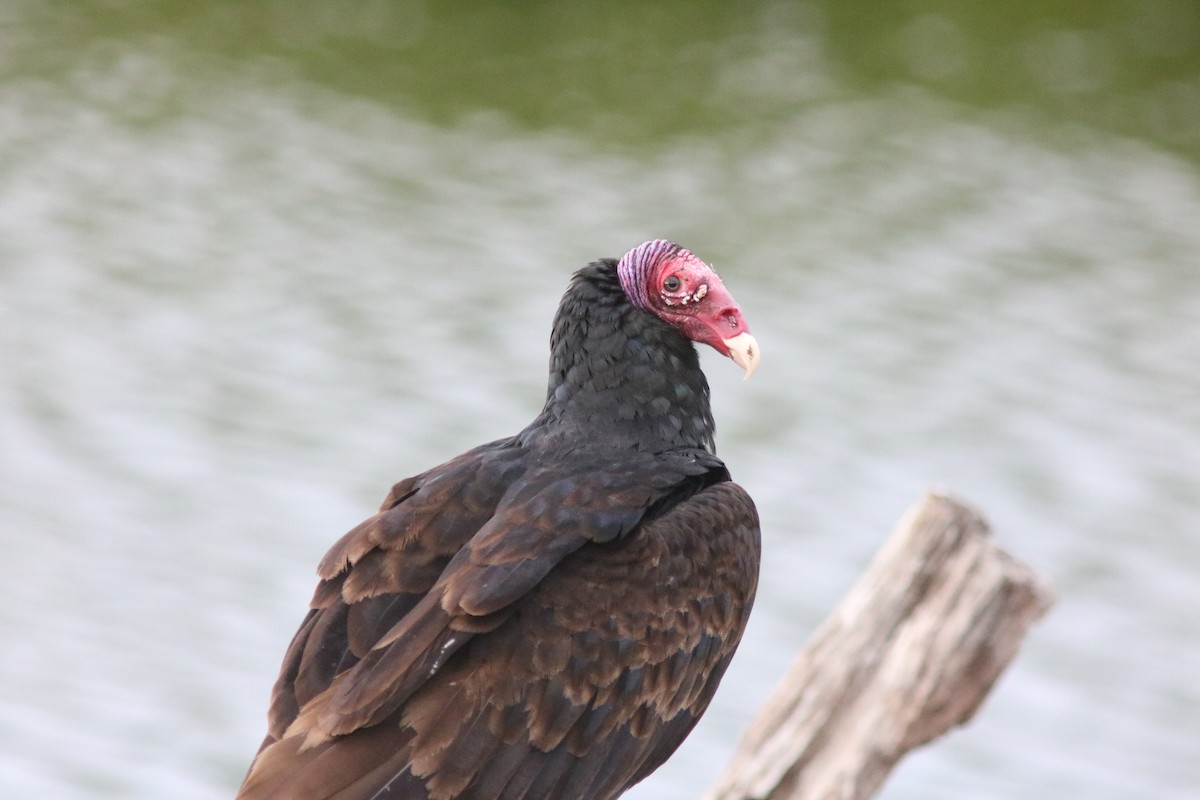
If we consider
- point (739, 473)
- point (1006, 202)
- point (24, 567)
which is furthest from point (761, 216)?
point (24, 567)

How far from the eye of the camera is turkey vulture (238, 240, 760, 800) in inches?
164

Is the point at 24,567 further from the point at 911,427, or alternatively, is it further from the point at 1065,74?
the point at 1065,74

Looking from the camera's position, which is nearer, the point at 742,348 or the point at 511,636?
the point at 511,636

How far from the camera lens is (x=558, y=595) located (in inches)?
172

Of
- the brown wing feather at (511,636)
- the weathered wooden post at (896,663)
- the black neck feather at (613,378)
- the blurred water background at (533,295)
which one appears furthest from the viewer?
the blurred water background at (533,295)

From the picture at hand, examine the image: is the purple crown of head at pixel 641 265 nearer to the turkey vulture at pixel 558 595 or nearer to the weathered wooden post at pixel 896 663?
the turkey vulture at pixel 558 595

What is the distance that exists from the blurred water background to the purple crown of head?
13.8ft

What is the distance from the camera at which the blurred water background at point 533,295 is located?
9.46 meters

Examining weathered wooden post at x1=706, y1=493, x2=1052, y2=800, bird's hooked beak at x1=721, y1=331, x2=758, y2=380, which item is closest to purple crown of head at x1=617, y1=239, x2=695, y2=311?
bird's hooked beak at x1=721, y1=331, x2=758, y2=380

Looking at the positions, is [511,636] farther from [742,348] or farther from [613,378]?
[742,348]

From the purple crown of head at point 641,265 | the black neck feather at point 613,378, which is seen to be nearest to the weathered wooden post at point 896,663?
the black neck feather at point 613,378

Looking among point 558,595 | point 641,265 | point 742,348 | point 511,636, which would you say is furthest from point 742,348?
point 511,636

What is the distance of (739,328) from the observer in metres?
4.99

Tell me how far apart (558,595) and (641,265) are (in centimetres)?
100
